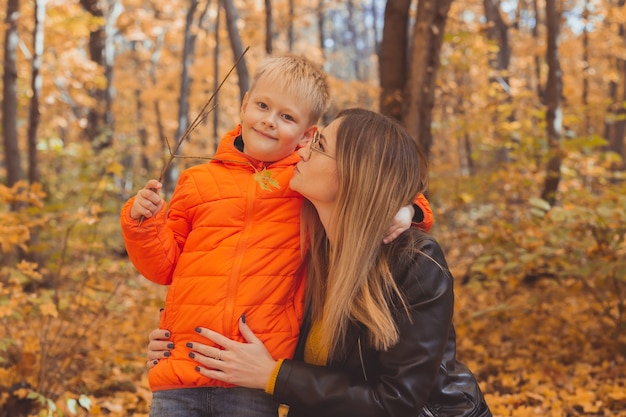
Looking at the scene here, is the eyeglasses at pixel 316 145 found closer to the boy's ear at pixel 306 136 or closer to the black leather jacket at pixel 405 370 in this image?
the boy's ear at pixel 306 136

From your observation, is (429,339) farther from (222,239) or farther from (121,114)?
(121,114)

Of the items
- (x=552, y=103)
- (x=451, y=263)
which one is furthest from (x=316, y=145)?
(x=451, y=263)

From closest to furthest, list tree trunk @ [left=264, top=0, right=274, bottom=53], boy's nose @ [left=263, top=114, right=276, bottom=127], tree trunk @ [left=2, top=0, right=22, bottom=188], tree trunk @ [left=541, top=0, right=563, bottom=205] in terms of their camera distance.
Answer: boy's nose @ [left=263, top=114, right=276, bottom=127] < tree trunk @ [left=264, top=0, right=274, bottom=53] < tree trunk @ [left=541, top=0, right=563, bottom=205] < tree trunk @ [left=2, top=0, right=22, bottom=188]

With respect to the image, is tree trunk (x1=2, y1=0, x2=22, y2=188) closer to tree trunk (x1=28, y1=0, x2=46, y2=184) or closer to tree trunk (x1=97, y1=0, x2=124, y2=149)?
tree trunk (x1=28, y1=0, x2=46, y2=184)

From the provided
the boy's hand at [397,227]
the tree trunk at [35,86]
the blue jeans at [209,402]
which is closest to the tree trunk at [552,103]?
the boy's hand at [397,227]

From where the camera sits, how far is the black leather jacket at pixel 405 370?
1714mm

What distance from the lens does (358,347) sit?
A: 1843 millimetres

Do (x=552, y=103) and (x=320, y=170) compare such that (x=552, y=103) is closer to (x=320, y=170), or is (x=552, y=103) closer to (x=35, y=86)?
(x=320, y=170)

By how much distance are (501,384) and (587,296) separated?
2534mm

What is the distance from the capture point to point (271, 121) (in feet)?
6.82

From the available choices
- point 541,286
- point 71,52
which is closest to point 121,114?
point 71,52

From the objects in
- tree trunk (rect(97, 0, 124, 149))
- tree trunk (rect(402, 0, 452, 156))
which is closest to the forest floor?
tree trunk (rect(402, 0, 452, 156))

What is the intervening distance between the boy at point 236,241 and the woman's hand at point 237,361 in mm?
47

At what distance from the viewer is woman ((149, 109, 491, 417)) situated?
1731 mm
